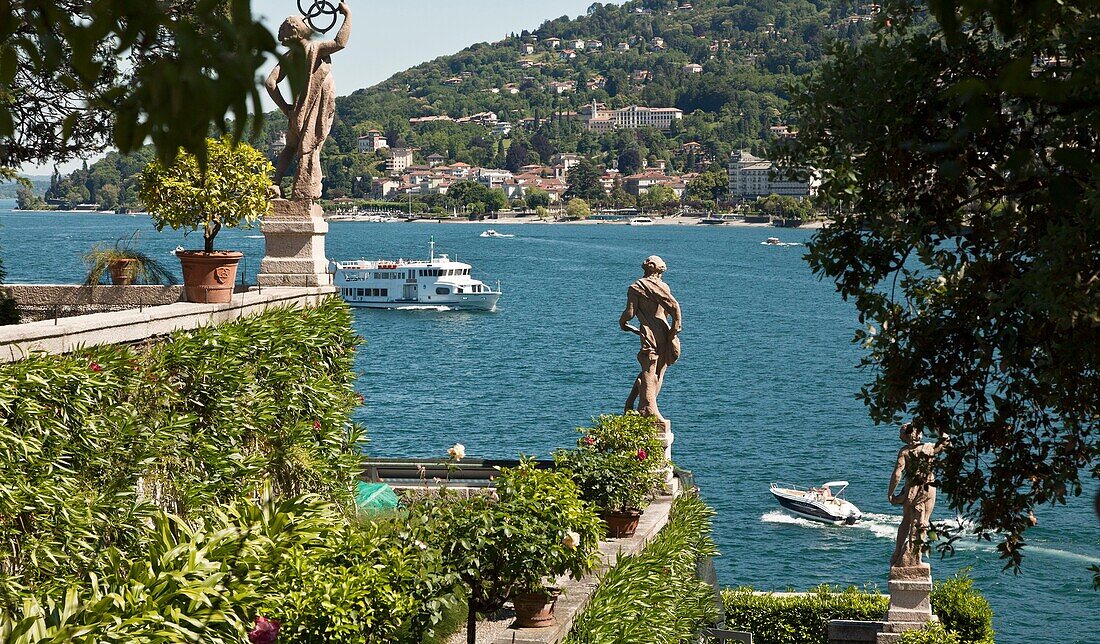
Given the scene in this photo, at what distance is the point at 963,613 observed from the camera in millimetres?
17781

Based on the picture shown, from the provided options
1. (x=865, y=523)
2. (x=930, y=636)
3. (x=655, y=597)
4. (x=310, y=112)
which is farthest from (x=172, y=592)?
(x=865, y=523)

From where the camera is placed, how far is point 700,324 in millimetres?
81438

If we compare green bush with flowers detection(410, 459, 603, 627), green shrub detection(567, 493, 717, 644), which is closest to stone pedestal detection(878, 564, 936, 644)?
green shrub detection(567, 493, 717, 644)

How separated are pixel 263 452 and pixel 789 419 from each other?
1721 inches

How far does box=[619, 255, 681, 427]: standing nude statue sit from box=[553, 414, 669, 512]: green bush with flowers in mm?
1747

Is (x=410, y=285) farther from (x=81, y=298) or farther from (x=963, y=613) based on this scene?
(x=81, y=298)

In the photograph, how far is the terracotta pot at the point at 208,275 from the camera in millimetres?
11180

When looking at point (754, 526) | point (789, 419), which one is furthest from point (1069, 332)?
point (789, 419)

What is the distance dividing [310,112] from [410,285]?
8110cm

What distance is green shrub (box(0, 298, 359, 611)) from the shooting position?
764cm

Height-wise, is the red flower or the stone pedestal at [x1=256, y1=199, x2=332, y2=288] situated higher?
the stone pedestal at [x1=256, y1=199, x2=332, y2=288]

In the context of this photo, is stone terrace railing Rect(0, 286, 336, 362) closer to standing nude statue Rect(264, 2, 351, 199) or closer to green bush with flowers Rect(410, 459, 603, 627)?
standing nude statue Rect(264, 2, 351, 199)

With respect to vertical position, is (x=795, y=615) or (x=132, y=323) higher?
(x=132, y=323)

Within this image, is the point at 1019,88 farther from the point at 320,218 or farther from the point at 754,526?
the point at 754,526
